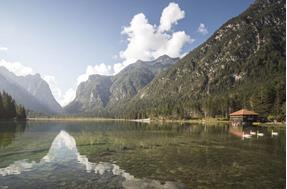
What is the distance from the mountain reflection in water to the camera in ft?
66.5

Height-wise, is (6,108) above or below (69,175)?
above

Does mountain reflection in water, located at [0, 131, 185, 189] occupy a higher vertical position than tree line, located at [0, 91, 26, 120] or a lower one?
lower

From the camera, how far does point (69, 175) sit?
2359cm

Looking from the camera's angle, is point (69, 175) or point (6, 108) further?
point (6, 108)

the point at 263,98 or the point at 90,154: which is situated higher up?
the point at 263,98

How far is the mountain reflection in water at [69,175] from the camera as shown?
2027 cm

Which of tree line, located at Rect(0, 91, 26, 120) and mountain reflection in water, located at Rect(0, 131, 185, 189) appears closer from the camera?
mountain reflection in water, located at Rect(0, 131, 185, 189)

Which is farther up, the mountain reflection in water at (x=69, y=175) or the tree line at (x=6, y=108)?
the tree line at (x=6, y=108)

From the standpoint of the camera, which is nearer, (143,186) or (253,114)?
(143,186)

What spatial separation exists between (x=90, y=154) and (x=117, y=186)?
661 inches

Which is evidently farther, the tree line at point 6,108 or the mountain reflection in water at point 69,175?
the tree line at point 6,108

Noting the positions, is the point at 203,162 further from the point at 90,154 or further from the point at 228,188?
the point at 90,154

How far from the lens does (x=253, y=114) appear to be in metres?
131

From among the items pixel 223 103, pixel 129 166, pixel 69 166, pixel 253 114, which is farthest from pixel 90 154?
pixel 223 103
